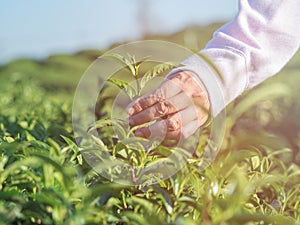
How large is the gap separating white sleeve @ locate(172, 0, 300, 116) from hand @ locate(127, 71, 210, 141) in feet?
Answer: 0.32

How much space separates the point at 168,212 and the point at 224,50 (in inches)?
43.3

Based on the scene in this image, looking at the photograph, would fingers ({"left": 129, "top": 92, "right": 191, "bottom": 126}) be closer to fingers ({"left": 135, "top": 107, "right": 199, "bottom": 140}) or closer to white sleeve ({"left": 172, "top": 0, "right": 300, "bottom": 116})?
fingers ({"left": 135, "top": 107, "right": 199, "bottom": 140})

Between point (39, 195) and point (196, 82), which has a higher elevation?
point (39, 195)

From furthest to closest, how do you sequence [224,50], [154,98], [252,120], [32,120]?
[252,120], [32,120], [224,50], [154,98]

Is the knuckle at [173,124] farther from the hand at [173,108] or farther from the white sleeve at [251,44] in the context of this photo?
the white sleeve at [251,44]

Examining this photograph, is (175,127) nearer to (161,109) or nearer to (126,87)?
(161,109)

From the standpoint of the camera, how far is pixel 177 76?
8.05 feet

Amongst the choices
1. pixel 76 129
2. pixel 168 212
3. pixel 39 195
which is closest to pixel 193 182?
pixel 168 212

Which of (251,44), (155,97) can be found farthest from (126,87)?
(251,44)

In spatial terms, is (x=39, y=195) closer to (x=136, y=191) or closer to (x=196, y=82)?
(x=136, y=191)

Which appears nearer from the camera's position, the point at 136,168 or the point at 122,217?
the point at 122,217

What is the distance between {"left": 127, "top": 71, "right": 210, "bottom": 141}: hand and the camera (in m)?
2.29

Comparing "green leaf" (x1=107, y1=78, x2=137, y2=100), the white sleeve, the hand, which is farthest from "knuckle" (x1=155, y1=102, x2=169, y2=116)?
the white sleeve

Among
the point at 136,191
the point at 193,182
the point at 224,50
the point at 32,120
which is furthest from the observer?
the point at 32,120
